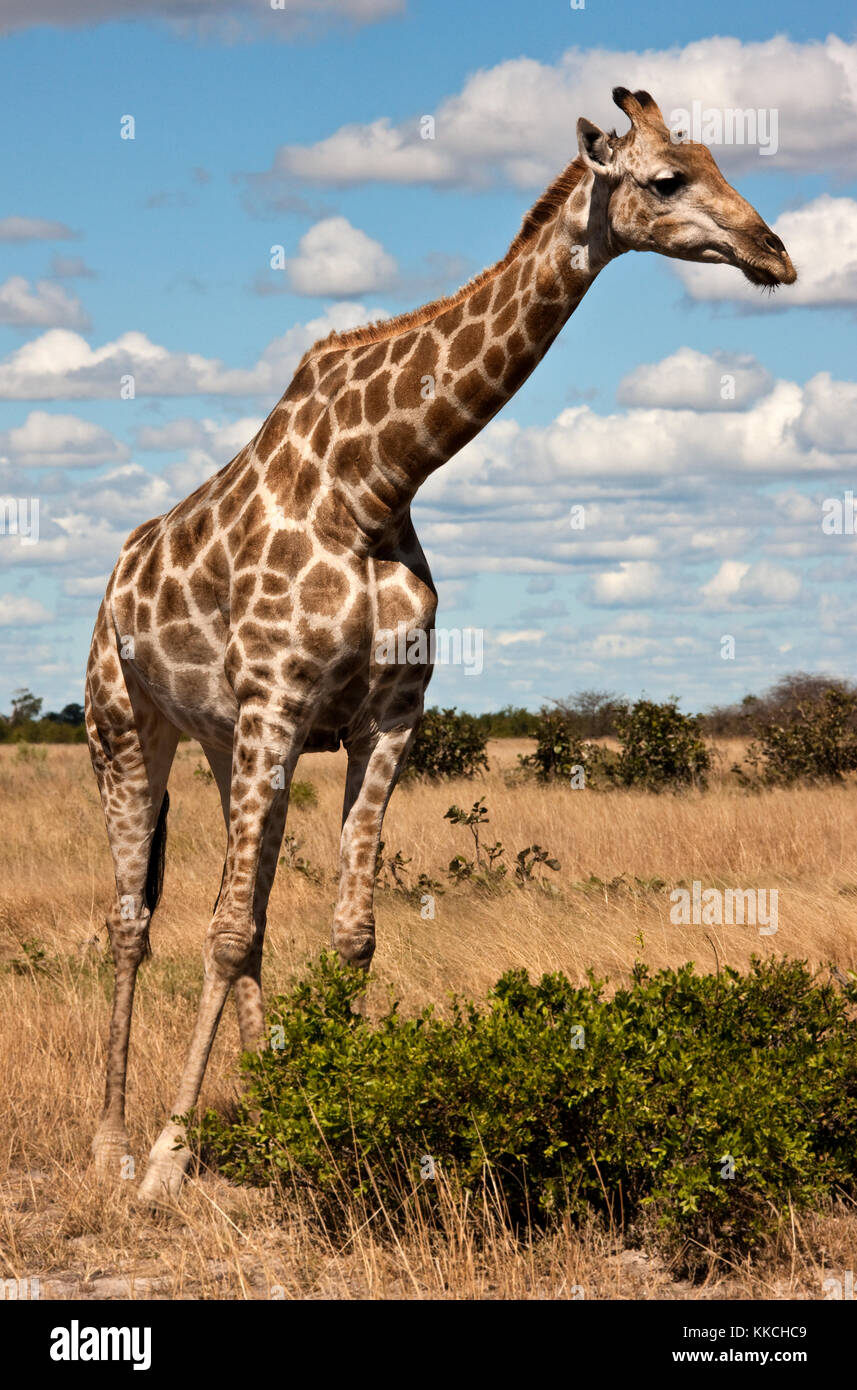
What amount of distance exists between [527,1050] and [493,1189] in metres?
0.50

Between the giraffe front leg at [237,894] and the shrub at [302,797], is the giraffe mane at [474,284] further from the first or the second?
the shrub at [302,797]

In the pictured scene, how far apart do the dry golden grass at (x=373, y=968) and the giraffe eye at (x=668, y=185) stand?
375 cm

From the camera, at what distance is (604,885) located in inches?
416

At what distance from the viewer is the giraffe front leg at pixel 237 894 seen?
566cm

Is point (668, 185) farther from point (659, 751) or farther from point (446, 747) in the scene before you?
point (446, 747)

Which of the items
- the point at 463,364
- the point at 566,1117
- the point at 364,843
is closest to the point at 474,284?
the point at 463,364

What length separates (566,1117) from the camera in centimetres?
496

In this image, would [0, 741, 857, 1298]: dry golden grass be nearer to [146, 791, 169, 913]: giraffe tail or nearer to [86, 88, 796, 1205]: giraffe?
[86, 88, 796, 1205]: giraffe

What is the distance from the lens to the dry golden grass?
469 cm

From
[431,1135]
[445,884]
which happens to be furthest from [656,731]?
[431,1135]

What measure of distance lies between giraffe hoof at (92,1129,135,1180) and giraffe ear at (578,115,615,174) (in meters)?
4.56

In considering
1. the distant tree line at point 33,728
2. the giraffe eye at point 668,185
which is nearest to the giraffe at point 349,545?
the giraffe eye at point 668,185

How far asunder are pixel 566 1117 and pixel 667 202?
340 centimetres

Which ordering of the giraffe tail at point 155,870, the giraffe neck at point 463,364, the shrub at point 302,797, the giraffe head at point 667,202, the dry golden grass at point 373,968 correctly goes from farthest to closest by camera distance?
the shrub at point 302,797 < the giraffe tail at point 155,870 < the giraffe neck at point 463,364 < the giraffe head at point 667,202 < the dry golden grass at point 373,968
